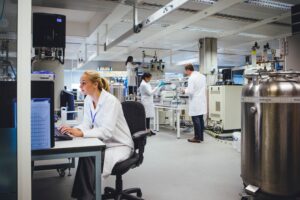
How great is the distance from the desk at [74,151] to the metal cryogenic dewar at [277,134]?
1.33 meters

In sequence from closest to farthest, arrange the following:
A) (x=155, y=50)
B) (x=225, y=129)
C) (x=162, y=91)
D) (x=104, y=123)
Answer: (x=104, y=123) < (x=225, y=129) < (x=162, y=91) < (x=155, y=50)

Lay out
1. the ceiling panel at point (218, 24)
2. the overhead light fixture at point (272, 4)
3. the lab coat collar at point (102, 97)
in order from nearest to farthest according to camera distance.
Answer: the lab coat collar at point (102, 97) < the overhead light fixture at point (272, 4) < the ceiling panel at point (218, 24)

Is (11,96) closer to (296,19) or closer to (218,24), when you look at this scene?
(296,19)

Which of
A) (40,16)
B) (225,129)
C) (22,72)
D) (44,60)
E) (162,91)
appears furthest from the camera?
(162,91)

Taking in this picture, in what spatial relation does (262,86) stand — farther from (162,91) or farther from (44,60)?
(162,91)

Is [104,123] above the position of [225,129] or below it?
above

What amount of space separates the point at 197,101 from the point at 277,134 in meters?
2.74

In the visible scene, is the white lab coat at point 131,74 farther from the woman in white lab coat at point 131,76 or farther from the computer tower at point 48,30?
the computer tower at point 48,30

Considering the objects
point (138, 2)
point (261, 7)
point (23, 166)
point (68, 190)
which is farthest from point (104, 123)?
point (261, 7)

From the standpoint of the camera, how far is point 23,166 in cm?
128

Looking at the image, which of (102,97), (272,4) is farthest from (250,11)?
(102,97)

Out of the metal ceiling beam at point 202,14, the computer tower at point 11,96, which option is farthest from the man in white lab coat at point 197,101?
the computer tower at point 11,96

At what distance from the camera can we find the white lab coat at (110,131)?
6.06 ft

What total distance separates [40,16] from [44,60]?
21.1 inches
